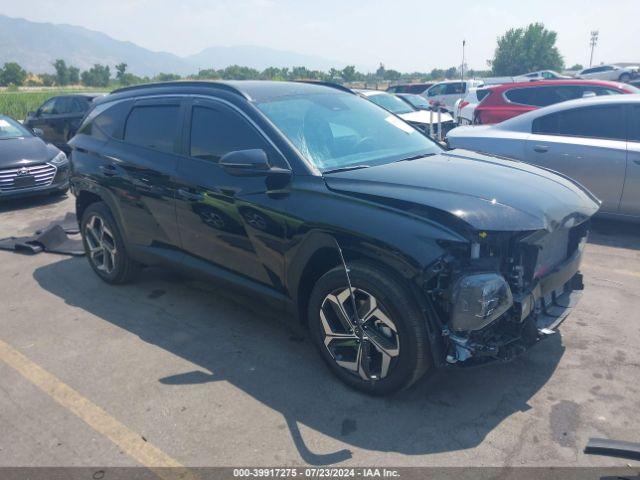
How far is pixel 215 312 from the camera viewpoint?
448 centimetres

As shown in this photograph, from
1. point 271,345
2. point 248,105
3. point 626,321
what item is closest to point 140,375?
point 271,345

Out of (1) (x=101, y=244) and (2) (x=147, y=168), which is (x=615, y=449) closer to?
(2) (x=147, y=168)

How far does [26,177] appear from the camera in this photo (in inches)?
338

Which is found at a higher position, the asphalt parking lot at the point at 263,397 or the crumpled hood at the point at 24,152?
the crumpled hood at the point at 24,152

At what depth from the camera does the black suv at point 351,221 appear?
281cm

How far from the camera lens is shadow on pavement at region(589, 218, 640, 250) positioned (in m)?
5.87

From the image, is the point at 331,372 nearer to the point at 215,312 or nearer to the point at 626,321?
the point at 215,312

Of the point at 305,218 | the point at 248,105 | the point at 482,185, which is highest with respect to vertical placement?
the point at 248,105

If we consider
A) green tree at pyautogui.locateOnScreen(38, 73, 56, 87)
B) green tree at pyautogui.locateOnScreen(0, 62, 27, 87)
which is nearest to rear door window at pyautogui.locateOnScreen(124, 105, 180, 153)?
green tree at pyautogui.locateOnScreen(0, 62, 27, 87)

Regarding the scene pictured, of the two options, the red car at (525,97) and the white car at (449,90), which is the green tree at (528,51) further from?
the red car at (525,97)

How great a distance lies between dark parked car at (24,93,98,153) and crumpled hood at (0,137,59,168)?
4.76 meters

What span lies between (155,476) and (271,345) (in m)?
1.38

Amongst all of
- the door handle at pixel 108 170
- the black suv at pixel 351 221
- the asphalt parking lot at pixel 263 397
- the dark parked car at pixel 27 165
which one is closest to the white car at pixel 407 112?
the dark parked car at pixel 27 165

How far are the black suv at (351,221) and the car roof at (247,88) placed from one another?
0.02 meters
